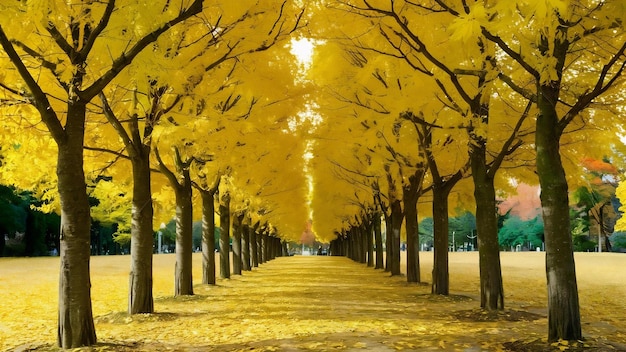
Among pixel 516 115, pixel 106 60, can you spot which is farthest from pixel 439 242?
pixel 106 60

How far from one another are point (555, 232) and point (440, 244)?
7227 millimetres

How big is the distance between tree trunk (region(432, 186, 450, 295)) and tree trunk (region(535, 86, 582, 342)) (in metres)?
7.01

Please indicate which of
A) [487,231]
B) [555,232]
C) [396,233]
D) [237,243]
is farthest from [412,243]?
[555,232]

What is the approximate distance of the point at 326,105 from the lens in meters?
15.9

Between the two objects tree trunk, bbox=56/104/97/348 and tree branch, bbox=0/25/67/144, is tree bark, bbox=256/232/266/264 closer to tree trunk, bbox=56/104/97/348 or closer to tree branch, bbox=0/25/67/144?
tree trunk, bbox=56/104/97/348

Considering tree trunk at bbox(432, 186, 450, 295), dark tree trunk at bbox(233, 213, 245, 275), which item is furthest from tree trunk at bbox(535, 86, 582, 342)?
dark tree trunk at bbox(233, 213, 245, 275)

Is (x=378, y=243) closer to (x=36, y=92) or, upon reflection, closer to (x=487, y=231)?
(x=487, y=231)

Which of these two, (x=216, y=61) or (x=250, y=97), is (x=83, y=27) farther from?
(x=250, y=97)

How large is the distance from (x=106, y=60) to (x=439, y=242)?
967 centimetres

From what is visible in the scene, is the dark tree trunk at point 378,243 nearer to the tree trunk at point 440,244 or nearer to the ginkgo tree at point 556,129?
the tree trunk at point 440,244

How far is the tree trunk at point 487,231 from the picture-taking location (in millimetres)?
11170

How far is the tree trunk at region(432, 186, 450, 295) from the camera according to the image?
14.7m

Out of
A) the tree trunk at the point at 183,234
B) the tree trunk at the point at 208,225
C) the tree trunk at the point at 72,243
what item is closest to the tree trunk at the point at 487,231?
the tree trunk at the point at 72,243

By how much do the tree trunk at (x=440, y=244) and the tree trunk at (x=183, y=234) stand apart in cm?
654
